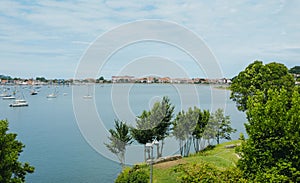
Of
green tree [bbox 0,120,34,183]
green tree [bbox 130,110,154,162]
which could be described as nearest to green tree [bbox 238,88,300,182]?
green tree [bbox 0,120,34,183]

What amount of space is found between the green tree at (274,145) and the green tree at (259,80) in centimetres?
1470

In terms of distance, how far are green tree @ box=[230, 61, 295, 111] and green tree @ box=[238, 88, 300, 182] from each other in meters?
14.7

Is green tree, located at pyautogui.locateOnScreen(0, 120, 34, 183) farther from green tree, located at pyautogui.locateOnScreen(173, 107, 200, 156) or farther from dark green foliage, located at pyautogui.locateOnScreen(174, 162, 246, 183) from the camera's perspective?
green tree, located at pyautogui.locateOnScreen(173, 107, 200, 156)

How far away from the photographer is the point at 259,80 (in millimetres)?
23719

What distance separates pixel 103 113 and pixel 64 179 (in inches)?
401

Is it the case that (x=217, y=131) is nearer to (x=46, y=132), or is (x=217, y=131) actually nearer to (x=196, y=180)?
(x=196, y=180)

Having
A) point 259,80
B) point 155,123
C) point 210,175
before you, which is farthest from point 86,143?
point 210,175

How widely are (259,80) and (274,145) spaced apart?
16.9m

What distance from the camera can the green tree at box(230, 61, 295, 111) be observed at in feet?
75.6

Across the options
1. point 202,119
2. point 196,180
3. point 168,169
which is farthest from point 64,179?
point 196,180

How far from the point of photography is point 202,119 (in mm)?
22266

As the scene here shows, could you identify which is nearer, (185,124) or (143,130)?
(143,130)

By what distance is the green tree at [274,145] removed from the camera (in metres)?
7.66

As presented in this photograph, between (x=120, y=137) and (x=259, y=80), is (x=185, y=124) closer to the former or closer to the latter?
(x=120, y=137)
